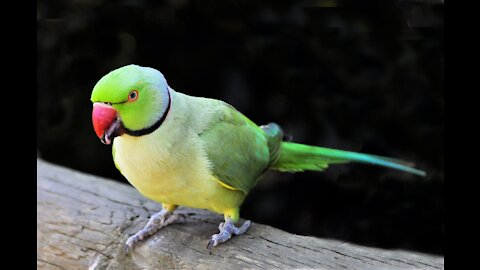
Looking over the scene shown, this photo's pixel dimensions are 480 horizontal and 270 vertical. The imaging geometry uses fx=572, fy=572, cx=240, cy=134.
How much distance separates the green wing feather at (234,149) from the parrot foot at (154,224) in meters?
0.31

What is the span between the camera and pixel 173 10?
2.75 m

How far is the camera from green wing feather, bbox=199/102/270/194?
183 centimetres

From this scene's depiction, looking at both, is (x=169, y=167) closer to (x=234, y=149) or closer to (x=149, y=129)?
(x=149, y=129)

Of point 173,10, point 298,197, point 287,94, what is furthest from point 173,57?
point 298,197

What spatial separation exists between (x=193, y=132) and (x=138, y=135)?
0.60ft

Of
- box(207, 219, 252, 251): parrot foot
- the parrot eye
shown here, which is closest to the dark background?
box(207, 219, 252, 251): parrot foot

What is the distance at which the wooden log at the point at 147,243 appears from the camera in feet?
5.83

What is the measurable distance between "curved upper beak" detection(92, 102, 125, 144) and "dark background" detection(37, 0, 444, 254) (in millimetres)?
1176

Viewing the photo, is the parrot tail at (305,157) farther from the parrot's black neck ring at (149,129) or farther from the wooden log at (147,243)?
the parrot's black neck ring at (149,129)

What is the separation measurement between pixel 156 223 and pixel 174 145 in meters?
0.40

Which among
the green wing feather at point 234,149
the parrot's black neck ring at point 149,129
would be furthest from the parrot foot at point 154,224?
the parrot's black neck ring at point 149,129

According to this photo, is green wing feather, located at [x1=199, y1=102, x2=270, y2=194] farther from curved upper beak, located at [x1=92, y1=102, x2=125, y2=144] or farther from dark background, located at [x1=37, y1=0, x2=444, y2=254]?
dark background, located at [x1=37, y1=0, x2=444, y2=254]

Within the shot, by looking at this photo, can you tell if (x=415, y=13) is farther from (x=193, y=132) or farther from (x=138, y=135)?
(x=138, y=135)

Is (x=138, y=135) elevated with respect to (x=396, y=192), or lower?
elevated
